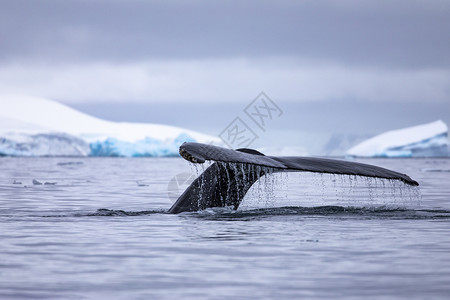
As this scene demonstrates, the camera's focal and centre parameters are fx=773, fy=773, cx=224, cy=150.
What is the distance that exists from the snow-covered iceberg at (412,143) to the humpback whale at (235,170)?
77.5 m

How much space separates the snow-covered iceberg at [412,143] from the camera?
8631 cm

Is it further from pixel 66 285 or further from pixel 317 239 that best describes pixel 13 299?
pixel 317 239

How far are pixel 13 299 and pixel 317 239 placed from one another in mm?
3888

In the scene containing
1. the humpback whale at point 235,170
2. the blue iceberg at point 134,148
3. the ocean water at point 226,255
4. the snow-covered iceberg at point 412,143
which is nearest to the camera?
the ocean water at point 226,255

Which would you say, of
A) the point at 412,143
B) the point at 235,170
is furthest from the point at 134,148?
the point at 235,170

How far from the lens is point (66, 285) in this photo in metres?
5.77

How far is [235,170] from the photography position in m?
10.0

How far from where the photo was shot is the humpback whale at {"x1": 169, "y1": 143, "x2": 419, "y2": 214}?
797 cm

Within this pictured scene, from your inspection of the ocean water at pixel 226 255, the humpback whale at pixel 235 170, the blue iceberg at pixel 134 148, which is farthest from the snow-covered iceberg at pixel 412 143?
the humpback whale at pixel 235 170

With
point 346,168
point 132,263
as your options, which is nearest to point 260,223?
point 346,168

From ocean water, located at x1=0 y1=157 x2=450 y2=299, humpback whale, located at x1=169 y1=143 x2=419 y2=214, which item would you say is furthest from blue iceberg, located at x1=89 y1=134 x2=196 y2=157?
humpback whale, located at x1=169 y1=143 x2=419 y2=214

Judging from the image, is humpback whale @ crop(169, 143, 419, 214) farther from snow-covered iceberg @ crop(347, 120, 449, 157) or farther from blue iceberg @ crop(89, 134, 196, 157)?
snow-covered iceberg @ crop(347, 120, 449, 157)

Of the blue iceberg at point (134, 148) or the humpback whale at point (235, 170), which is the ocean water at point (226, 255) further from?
the blue iceberg at point (134, 148)

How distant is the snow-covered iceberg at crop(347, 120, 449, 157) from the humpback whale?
254 ft
